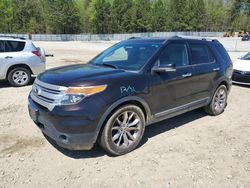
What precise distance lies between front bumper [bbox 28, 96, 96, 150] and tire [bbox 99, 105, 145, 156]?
25 cm

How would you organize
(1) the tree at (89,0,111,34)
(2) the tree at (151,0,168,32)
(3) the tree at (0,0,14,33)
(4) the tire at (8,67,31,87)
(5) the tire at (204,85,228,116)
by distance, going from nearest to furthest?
1. (5) the tire at (204,85,228,116)
2. (4) the tire at (8,67,31,87)
3. (3) the tree at (0,0,14,33)
4. (1) the tree at (89,0,111,34)
5. (2) the tree at (151,0,168,32)

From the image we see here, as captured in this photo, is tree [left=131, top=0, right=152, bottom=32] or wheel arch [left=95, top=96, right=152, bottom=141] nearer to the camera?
wheel arch [left=95, top=96, right=152, bottom=141]

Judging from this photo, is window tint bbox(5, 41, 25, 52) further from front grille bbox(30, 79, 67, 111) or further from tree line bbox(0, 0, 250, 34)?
tree line bbox(0, 0, 250, 34)

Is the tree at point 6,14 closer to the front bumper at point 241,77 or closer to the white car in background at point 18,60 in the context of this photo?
the white car in background at point 18,60

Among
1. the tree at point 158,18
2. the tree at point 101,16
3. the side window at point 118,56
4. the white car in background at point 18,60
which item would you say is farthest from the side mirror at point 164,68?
the tree at point 158,18

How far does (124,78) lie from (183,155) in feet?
5.10

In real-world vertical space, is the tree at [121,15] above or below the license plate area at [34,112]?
above

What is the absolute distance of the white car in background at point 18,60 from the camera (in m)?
7.76

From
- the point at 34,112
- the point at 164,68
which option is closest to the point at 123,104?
the point at 164,68

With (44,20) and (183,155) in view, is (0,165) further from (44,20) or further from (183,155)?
(44,20)

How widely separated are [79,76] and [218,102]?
352cm

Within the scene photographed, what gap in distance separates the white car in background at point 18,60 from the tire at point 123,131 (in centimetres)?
553

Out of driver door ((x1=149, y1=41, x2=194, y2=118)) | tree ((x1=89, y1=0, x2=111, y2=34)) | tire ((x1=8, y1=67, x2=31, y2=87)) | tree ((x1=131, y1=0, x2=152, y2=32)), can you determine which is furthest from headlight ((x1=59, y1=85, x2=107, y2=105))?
tree ((x1=89, y1=0, x2=111, y2=34))

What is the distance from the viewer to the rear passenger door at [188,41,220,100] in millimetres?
4801
